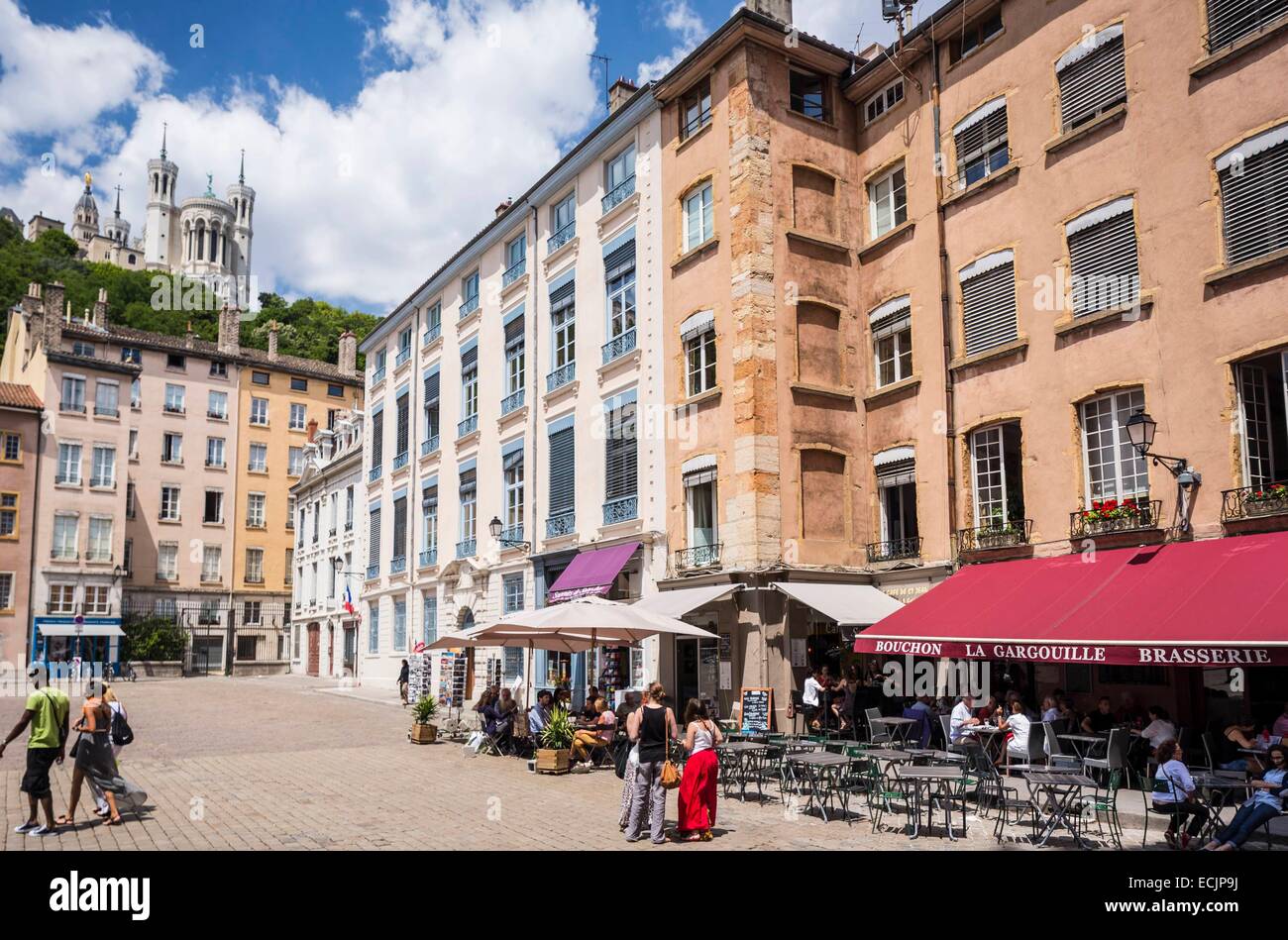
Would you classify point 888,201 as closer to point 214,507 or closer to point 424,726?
point 424,726

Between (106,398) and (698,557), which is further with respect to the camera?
(106,398)

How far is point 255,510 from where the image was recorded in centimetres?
5875

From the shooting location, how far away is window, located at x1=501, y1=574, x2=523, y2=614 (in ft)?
90.6

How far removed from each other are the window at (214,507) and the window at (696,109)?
44245mm

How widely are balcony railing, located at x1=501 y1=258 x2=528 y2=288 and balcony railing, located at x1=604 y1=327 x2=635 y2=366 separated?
18.6 feet

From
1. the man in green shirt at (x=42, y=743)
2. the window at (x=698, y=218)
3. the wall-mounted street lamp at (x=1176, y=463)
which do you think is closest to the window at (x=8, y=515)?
the window at (x=698, y=218)

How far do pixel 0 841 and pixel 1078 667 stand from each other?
14.3 m

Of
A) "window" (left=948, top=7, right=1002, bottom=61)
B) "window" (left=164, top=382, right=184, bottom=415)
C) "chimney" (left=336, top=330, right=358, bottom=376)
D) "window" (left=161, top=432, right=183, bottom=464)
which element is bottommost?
"window" (left=161, top=432, right=183, bottom=464)

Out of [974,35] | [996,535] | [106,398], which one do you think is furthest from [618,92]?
[106,398]

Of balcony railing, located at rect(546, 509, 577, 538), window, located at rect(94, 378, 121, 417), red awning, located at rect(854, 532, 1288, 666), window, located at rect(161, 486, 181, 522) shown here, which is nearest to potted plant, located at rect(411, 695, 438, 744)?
balcony railing, located at rect(546, 509, 577, 538)

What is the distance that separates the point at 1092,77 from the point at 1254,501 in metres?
7.49

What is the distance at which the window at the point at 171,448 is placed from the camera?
184 ft

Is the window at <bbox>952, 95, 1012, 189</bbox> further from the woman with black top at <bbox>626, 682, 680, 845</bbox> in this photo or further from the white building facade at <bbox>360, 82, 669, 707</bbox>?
the woman with black top at <bbox>626, 682, 680, 845</bbox>
